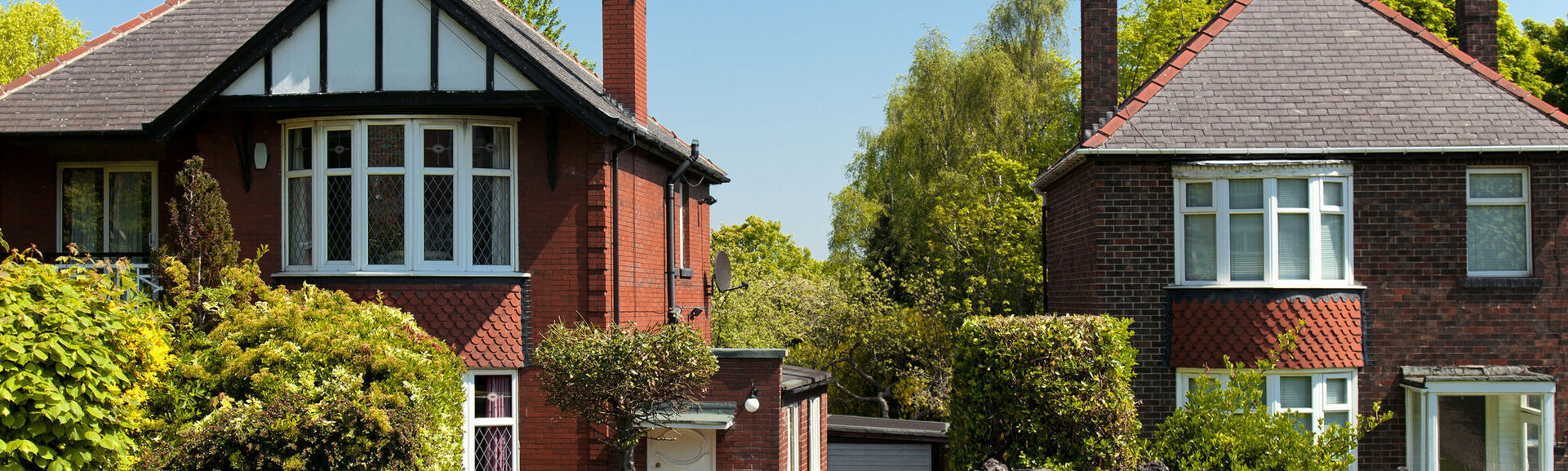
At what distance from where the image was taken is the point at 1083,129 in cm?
1647

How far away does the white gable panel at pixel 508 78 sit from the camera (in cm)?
1374

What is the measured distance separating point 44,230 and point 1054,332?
1323 centimetres

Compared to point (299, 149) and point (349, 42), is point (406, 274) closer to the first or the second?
point (299, 149)

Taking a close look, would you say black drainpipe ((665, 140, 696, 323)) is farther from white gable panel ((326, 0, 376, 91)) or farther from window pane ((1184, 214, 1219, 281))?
window pane ((1184, 214, 1219, 281))

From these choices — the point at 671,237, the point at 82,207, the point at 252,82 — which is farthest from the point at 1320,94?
the point at 82,207

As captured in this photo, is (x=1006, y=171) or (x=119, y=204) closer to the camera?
(x=119, y=204)

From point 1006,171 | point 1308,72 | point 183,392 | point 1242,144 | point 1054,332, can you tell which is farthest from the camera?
point 1006,171

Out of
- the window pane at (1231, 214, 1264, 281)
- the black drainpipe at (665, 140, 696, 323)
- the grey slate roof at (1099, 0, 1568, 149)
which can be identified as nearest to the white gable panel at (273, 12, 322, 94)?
the black drainpipe at (665, 140, 696, 323)

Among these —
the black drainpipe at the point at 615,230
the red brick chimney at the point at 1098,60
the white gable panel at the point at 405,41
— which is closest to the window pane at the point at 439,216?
the white gable panel at the point at 405,41

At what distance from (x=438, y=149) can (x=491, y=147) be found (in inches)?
24.2

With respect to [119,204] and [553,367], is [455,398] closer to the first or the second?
[553,367]

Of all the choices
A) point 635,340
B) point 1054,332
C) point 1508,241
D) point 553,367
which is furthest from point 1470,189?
point 553,367

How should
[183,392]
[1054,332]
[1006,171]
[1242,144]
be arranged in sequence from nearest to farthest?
[183,392] < [1054,332] < [1242,144] < [1006,171]

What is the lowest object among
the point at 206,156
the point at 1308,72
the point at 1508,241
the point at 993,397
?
Result: the point at 993,397
